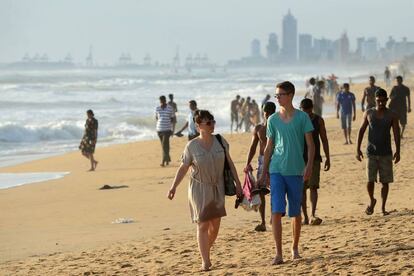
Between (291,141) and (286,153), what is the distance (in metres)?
0.10

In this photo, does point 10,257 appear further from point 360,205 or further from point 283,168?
point 360,205

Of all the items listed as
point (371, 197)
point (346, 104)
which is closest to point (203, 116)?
point (371, 197)

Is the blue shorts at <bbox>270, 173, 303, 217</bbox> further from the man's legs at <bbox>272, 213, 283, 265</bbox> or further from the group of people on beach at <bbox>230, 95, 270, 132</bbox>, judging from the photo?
the group of people on beach at <bbox>230, 95, 270, 132</bbox>

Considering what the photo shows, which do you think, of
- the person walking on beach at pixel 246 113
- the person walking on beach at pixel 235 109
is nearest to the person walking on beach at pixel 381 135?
the person walking on beach at pixel 246 113

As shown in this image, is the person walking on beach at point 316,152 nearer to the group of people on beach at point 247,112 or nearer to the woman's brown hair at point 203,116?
the woman's brown hair at point 203,116

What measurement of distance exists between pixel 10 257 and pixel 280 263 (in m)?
3.34

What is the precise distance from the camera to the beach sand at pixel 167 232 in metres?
7.46

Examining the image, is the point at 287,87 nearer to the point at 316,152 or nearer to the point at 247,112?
the point at 316,152

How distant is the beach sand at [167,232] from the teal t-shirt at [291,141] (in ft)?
2.61

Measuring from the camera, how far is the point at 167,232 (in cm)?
1012

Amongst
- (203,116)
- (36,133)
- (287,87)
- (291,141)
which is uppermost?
(287,87)

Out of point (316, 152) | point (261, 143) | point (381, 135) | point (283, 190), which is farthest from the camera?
point (381, 135)

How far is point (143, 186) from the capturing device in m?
14.8

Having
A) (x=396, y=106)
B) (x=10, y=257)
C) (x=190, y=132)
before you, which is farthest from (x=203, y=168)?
(x=396, y=106)
